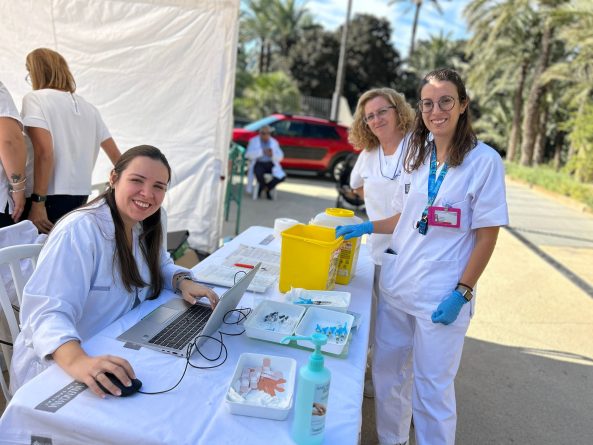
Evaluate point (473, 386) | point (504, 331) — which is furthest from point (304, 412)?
point (504, 331)

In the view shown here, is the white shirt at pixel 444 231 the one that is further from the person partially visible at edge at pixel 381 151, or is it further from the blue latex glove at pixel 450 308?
the person partially visible at edge at pixel 381 151

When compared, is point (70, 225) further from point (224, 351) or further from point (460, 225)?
point (460, 225)

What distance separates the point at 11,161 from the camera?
255 centimetres

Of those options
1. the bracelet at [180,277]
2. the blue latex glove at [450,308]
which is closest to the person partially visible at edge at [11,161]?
the bracelet at [180,277]

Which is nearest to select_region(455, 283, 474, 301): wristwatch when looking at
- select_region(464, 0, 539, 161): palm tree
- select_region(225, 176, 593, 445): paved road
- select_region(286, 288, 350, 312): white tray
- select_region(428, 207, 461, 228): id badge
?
select_region(428, 207, 461, 228): id badge

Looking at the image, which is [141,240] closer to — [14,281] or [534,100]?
[14,281]

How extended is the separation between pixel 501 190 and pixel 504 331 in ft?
8.57

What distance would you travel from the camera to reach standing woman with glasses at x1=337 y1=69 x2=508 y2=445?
5.83 feet

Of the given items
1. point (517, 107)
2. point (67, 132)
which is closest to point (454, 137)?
point (67, 132)

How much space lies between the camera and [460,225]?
5.87ft

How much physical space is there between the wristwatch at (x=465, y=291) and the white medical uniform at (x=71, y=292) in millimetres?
1284

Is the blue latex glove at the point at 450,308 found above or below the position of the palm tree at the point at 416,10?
below

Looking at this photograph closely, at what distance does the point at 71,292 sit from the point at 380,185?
177 centimetres

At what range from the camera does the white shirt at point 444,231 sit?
69.0 inches
